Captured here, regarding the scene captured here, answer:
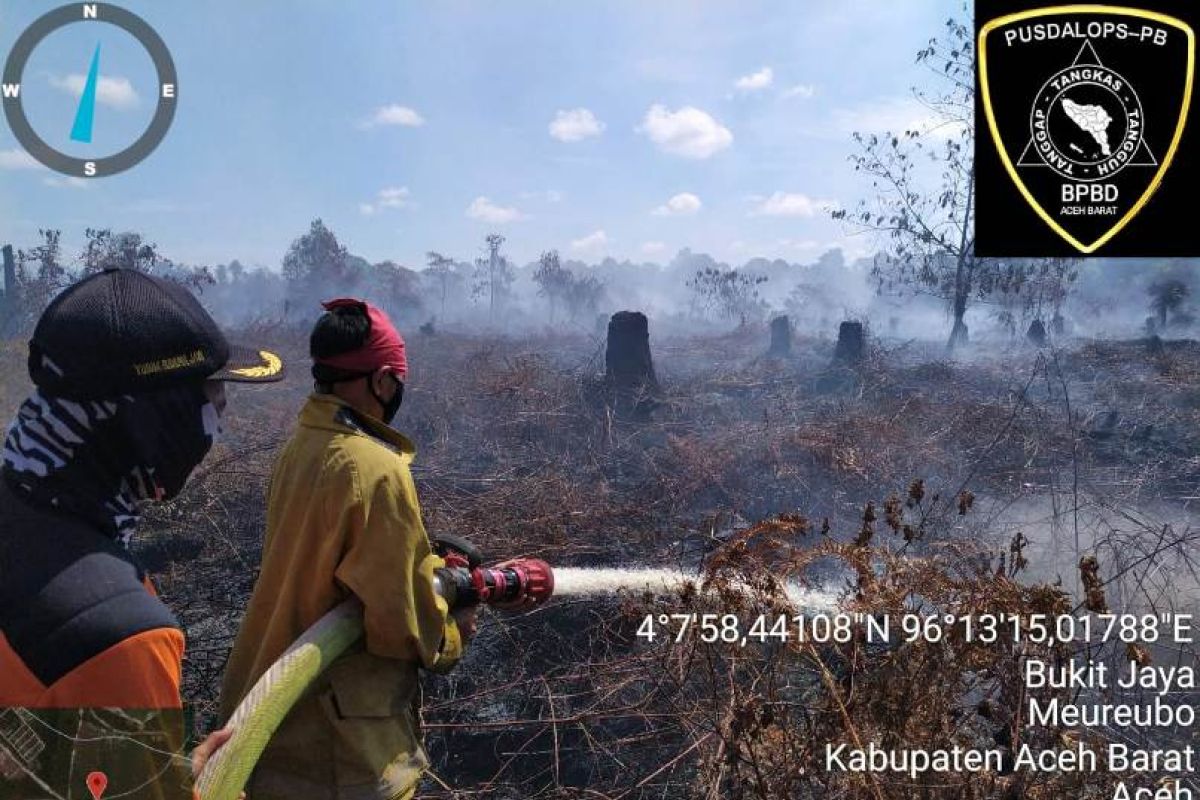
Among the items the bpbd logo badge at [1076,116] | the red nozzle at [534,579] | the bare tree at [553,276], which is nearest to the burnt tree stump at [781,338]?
the bpbd logo badge at [1076,116]

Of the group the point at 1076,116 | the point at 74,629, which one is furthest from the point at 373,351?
the point at 1076,116

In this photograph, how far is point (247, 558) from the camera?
6.60 m

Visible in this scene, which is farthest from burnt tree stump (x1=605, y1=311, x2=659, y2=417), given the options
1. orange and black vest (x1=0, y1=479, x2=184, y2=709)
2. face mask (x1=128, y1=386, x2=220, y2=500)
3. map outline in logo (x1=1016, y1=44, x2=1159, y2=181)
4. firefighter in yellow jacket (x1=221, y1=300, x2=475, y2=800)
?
orange and black vest (x1=0, y1=479, x2=184, y2=709)

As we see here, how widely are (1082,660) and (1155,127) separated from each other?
3.25m

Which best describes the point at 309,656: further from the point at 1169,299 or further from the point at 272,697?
the point at 1169,299

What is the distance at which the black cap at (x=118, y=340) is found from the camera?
1238 millimetres

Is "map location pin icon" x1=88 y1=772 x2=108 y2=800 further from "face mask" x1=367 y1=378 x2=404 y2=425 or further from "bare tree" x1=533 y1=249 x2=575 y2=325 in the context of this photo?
"bare tree" x1=533 y1=249 x2=575 y2=325

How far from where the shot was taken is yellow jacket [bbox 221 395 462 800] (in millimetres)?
1804

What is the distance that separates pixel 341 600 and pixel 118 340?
0.91 metres

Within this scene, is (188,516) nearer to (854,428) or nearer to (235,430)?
(235,430)

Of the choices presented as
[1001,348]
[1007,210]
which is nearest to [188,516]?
[1007,210]

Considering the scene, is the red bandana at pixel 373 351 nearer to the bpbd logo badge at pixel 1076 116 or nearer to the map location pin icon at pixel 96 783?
the map location pin icon at pixel 96 783

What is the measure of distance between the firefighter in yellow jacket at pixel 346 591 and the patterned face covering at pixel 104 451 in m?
0.46

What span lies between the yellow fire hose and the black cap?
2.44 ft
